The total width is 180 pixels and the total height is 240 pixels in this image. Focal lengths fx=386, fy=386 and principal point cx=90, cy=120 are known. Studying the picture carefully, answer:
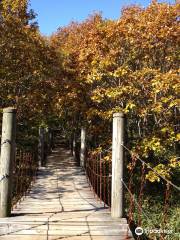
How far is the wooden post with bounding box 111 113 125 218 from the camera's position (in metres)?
5.54

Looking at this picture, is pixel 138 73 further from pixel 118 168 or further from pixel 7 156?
pixel 7 156

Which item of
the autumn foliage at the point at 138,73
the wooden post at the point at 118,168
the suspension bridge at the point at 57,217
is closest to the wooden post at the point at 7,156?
the suspension bridge at the point at 57,217

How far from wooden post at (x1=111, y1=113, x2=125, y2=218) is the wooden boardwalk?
192 mm

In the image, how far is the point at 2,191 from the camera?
5.64m

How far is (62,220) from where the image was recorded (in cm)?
575

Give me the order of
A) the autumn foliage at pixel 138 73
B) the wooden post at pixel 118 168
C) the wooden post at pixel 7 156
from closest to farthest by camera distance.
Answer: the wooden post at pixel 118 168, the wooden post at pixel 7 156, the autumn foliage at pixel 138 73

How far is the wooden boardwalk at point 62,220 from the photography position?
500 cm

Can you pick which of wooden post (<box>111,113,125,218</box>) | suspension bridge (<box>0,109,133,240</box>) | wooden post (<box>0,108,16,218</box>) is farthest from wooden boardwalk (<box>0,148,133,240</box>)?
wooden post (<box>0,108,16,218</box>)

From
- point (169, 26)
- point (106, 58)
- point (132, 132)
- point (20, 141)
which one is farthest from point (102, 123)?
point (20, 141)

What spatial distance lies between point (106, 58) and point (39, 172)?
4.60 meters

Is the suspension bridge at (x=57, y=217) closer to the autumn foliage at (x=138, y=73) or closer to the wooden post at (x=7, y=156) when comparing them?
the wooden post at (x=7, y=156)

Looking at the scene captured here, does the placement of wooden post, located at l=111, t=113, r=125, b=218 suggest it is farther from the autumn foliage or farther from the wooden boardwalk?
the autumn foliage

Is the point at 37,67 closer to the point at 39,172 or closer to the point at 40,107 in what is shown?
the point at 40,107

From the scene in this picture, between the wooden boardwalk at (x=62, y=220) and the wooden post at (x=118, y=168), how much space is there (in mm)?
192
